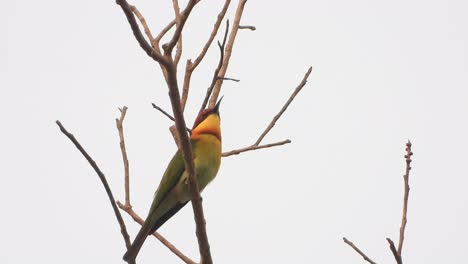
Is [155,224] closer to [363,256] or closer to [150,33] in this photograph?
[150,33]

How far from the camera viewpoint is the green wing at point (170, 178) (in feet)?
14.1

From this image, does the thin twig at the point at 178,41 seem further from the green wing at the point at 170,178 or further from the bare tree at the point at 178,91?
the green wing at the point at 170,178

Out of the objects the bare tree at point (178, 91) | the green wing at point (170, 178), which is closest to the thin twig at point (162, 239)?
the bare tree at point (178, 91)

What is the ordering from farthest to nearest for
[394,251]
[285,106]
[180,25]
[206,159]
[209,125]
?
[209,125], [206,159], [285,106], [180,25], [394,251]

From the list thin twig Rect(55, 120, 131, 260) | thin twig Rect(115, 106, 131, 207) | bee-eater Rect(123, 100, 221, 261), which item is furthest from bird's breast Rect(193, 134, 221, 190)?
thin twig Rect(55, 120, 131, 260)

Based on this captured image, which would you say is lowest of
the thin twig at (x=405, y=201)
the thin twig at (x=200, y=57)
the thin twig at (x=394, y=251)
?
the thin twig at (x=394, y=251)

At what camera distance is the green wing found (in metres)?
4.31

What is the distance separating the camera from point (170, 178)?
4328 millimetres

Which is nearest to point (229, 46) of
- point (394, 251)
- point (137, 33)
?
point (137, 33)

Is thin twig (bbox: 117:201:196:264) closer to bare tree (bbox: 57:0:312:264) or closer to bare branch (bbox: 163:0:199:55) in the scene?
bare tree (bbox: 57:0:312:264)

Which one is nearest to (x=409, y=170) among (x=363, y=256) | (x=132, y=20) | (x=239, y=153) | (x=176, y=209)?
(x=363, y=256)

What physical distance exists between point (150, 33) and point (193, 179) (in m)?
1.25

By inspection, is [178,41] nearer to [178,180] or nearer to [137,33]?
[178,180]

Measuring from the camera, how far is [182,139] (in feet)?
8.62
